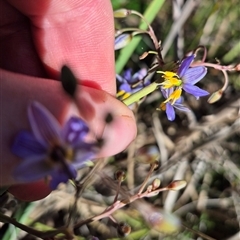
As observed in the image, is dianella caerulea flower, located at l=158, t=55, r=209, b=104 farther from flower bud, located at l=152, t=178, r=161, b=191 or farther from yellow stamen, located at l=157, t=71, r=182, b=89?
flower bud, located at l=152, t=178, r=161, b=191

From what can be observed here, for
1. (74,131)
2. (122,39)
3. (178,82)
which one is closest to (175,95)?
(178,82)

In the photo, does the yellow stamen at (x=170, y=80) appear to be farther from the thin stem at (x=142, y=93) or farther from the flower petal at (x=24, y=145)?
the flower petal at (x=24, y=145)

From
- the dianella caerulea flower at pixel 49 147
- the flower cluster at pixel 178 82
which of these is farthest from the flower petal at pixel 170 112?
the dianella caerulea flower at pixel 49 147

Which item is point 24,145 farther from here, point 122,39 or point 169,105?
point 122,39

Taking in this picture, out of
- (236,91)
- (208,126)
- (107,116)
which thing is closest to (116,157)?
(208,126)

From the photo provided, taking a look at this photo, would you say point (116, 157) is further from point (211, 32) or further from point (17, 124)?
point (17, 124)

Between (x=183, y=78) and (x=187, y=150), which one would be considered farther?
(x=187, y=150)
